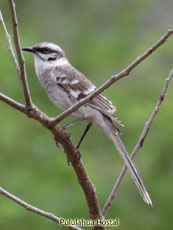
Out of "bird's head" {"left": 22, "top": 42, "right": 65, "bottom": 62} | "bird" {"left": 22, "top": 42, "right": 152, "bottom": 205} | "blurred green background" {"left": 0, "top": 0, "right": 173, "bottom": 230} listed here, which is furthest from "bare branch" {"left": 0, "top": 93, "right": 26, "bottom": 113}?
"blurred green background" {"left": 0, "top": 0, "right": 173, "bottom": 230}

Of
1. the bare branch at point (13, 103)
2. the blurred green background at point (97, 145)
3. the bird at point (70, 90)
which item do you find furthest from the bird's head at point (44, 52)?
the bare branch at point (13, 103)

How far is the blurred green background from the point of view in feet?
19.4

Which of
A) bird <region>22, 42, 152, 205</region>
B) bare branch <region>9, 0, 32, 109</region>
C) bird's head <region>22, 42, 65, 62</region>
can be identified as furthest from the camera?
bird's head <region>22, 42, 65, 62</region>

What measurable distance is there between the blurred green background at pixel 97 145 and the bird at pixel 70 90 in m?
1.17

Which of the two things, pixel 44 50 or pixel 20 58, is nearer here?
pixel 20 58

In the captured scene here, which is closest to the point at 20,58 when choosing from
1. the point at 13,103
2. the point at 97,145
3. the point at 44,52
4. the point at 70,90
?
the point at 13,103

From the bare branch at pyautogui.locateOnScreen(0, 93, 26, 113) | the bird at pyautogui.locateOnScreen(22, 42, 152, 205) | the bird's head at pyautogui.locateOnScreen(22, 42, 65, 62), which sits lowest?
the bird at pyautogui.locateOnScreen(22, 42, 152, 205)

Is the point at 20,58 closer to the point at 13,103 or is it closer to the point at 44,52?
the point at 13,103

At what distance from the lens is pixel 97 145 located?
6.85 metres

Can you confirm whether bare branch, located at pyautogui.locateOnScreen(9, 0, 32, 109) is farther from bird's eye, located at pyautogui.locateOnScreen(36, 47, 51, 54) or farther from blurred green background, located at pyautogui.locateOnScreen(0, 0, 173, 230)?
blurred green background, located at pyautogui.locateOnScreen(0, 0, 173, 230)

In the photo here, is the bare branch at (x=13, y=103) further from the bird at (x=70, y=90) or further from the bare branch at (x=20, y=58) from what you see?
the bird at (x=70, y=90)

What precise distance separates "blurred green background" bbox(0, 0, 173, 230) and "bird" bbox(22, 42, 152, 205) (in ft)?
3.83

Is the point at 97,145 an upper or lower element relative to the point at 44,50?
lower

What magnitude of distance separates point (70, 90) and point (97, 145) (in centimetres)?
175
